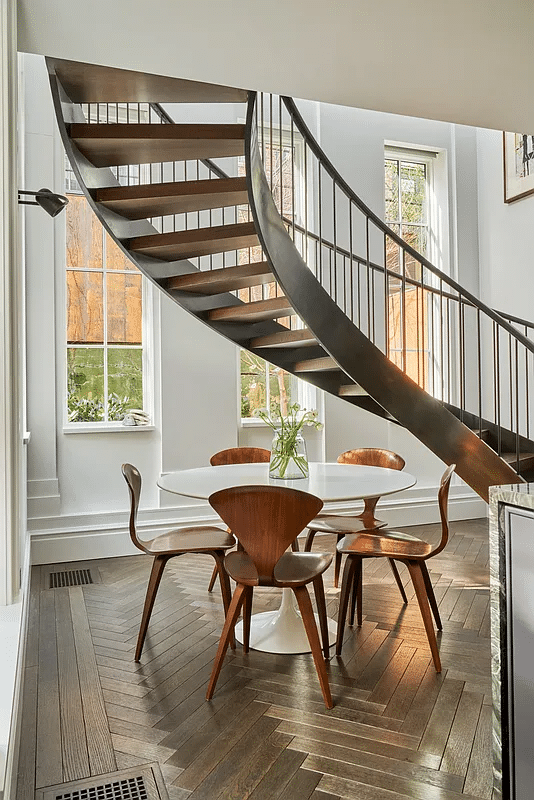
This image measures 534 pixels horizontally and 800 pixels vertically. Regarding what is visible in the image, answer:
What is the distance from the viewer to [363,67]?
9.07ft

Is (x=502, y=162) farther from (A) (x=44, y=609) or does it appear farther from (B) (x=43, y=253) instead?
(A) (x=44, y=609)

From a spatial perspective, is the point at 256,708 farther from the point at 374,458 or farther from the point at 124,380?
the point at 124,380

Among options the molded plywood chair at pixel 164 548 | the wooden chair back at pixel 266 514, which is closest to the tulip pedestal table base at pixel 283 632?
the molded plywood chair at pixel 164 548

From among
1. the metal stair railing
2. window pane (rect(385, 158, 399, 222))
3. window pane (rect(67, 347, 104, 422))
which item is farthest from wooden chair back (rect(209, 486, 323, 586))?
window pane (rect(385, 158, 399, 222))

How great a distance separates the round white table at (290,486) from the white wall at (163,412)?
→ 5.27 feet

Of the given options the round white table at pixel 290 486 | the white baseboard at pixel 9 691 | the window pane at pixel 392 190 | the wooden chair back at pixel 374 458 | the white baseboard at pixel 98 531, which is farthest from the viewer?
the window pane at pixel 392 190

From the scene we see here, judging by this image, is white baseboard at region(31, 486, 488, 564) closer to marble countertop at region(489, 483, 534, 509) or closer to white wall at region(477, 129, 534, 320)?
white wall at region(477, 129, 534, 320)

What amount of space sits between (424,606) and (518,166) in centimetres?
461

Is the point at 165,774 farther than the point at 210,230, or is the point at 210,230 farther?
the point at 210,230

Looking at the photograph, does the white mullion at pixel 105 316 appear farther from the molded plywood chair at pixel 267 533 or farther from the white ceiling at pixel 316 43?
the molded plywood chair at pixel 267 533

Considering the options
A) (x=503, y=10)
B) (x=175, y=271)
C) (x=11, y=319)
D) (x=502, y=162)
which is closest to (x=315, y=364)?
(x=175, y=271)

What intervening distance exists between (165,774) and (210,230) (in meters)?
2.79

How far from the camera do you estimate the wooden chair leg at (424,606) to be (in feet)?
9.11

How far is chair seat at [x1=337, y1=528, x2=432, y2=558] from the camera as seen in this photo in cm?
291
